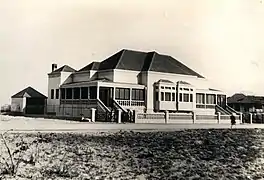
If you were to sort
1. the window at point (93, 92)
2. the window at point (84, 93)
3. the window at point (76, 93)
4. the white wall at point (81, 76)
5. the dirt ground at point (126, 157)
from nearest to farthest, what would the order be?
the dirt ground at point (126, 157) → the white wall at point (81, 76) → the window at point (76, 93) → the window at point (84, 93) → the window at point (93, 92)

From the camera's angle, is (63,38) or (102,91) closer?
(63,38)

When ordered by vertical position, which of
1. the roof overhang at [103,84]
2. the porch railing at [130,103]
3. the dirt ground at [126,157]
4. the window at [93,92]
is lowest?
the dirt ground at [126,157]

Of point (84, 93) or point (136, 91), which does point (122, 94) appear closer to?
point (136, 91)

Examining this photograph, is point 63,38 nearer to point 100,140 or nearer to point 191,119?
point 100,140

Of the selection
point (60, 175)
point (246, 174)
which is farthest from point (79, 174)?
point (246, 174)

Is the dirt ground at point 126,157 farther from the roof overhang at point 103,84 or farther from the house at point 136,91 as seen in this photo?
the roof overhang at point 103,84

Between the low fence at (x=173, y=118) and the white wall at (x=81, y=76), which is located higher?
the white wall at (x=81, y=76)

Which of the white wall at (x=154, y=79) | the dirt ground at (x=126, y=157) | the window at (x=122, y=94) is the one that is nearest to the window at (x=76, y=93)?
the window at (x=122, y=94)
